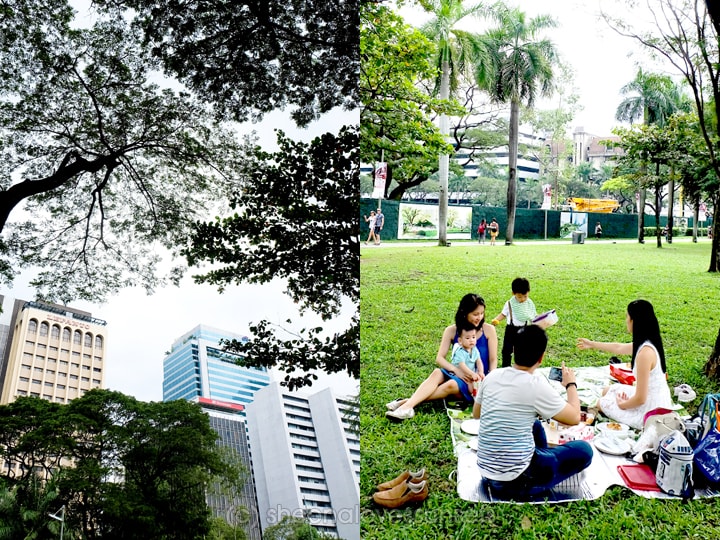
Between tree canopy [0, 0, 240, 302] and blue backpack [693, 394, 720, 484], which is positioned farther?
blue backpack [693, 394, 720, 484]

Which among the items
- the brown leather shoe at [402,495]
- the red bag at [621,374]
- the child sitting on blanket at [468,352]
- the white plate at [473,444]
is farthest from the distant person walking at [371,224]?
the brown leather shoe at [402,495]

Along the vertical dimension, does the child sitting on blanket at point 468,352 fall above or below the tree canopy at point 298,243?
below

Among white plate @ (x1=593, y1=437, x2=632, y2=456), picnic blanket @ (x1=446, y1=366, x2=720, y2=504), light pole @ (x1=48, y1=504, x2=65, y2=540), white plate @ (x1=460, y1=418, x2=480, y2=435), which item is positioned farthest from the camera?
white plate @ (x1=460, y1=418, x2=480, y2=435)

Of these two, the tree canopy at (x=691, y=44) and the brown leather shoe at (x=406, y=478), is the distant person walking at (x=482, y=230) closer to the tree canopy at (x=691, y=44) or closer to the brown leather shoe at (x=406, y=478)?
the tree canopy at (x=691, y=44)

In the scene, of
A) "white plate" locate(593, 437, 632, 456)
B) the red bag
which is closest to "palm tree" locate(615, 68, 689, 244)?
the red bag

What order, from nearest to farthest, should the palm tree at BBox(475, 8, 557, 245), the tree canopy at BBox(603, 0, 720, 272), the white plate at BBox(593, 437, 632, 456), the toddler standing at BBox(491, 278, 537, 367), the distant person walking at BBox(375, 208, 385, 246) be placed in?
the white plate at BBox(593, 437, 632, 456) → the toddler standing at BBox(491, 278, 537, 367) → the tree canopy at BBox(603, 0, 720, 272) → the palm tree at BBox(475, 8, 557, 245) → the distant person walking at BBox(375, 208, 385, 246)

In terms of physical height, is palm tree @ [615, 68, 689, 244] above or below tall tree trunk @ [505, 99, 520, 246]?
above

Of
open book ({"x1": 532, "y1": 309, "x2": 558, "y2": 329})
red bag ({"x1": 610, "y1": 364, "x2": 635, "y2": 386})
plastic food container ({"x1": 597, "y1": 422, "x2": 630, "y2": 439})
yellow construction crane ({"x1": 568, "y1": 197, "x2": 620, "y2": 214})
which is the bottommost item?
plastic food container ({"x1": 597, "y1": 422, "x2": 630, "y2": 439})

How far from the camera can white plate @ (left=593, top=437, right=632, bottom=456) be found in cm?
213

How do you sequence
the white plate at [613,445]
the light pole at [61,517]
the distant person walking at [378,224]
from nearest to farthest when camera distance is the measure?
1. the light pole at [61,517]
2. the white plate at [613,445]
3. the distant person walking at [378,224]

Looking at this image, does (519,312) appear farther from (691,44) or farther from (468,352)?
(691,44)

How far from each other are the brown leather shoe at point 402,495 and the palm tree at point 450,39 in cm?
255

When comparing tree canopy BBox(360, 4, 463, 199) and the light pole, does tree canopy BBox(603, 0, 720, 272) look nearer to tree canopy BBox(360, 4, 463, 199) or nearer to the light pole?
tree canopy BBox(360, 4, 463, 199)

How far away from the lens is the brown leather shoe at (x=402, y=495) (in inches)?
79.0
